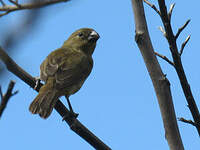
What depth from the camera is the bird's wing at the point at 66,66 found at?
495 centimetres

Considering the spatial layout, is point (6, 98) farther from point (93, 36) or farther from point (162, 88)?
point (93, 36)

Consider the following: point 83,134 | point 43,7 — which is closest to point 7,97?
point 43,7

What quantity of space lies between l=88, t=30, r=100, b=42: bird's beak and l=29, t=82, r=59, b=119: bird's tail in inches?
86.5

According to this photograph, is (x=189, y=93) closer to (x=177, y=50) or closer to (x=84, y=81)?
(x=177, y=50)

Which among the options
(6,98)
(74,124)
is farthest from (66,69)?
(6,98)

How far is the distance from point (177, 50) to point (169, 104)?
0.42 meters

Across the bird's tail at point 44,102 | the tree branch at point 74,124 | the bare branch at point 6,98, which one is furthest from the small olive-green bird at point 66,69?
the bare branch at point 6,98

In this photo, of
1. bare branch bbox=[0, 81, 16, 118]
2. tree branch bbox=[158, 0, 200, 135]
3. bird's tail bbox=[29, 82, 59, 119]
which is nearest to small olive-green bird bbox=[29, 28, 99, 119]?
bird's tail bbox=[29, 82, 59, 119]

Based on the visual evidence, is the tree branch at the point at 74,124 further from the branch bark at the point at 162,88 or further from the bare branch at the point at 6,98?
the bare branch at the point at 6,98

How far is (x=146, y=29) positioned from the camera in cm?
267

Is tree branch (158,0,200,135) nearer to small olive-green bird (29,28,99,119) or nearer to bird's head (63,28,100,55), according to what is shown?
small olive-green bird (29,28,99,119)

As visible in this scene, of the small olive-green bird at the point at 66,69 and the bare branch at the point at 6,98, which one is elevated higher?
the small olive-green bird at the point at 66,69

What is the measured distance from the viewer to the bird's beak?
643 centimetres

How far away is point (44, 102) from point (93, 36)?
2646 millimetres
